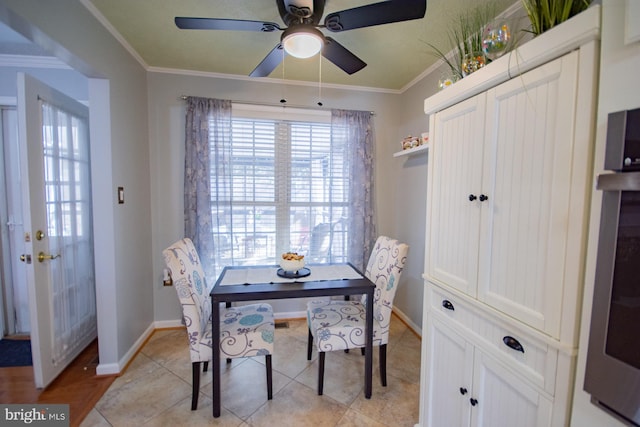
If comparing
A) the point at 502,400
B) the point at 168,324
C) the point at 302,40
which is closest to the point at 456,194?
the point at 502,400

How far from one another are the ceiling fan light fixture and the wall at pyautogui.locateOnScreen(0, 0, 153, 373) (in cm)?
125

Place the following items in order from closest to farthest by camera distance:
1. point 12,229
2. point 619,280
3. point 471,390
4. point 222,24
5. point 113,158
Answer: point 619,280
point 471,390
point 222,24
point 113,158
point 12,229

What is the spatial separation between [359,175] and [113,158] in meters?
2.18

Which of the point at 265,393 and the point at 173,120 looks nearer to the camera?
the point at 265,393

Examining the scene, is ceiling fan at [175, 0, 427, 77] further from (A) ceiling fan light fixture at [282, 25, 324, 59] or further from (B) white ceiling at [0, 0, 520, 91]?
(B) white ceiling at [0, 0, 520, 91]

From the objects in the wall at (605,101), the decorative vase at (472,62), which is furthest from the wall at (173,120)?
the wall at (605,101)

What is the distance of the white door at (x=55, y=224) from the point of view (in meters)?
1.72

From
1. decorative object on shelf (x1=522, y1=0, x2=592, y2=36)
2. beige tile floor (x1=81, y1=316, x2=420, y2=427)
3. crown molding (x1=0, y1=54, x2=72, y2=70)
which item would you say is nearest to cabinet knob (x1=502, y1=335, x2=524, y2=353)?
beige tile floor (x1=81, y1=316, x2=420, y2=427)

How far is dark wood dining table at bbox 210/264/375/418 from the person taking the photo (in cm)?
164

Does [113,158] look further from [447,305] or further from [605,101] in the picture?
[605,101]

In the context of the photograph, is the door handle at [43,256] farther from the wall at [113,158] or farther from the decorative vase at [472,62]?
the decorative vase at [472,62]

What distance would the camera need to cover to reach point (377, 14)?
4.39 ft

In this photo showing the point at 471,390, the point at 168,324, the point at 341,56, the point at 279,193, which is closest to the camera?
the point at 471,390

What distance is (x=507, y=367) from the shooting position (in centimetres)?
103
